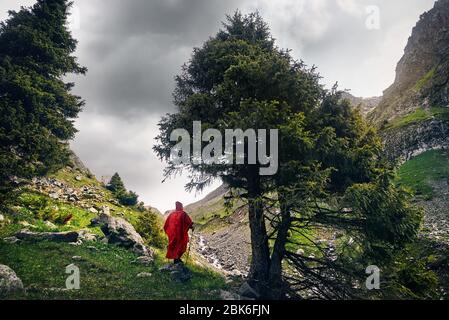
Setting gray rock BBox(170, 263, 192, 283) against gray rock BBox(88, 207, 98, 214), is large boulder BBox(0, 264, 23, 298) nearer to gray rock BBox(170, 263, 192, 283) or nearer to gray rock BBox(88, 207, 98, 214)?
gray rock BBox(170, 263, 192, 283)

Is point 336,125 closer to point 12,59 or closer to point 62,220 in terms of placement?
point 62,220

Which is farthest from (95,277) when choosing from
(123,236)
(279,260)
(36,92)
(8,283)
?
(36,92)

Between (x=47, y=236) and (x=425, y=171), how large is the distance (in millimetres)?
37826

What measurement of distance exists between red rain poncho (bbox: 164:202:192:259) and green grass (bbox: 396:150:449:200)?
23.1 meters

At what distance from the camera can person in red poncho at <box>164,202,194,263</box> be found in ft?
40.4

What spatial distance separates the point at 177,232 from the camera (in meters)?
12.5

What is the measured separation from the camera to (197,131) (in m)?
10.7

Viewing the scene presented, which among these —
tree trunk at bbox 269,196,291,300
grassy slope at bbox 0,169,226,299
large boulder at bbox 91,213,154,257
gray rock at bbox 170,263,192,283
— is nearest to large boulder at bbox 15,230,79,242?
grassy slope at bbox 0,169,226,299

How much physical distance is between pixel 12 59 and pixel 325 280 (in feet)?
70.8

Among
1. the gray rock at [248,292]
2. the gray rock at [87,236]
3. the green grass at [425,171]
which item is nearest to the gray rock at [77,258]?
the gray rock at [87,236]

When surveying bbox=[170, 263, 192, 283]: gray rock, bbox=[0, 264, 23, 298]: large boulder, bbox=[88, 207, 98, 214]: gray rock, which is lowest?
bbox=[170, 263, 192, 283]: gray rock

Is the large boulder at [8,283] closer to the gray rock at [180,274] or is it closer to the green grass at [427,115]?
the gray rock at [180,274]
